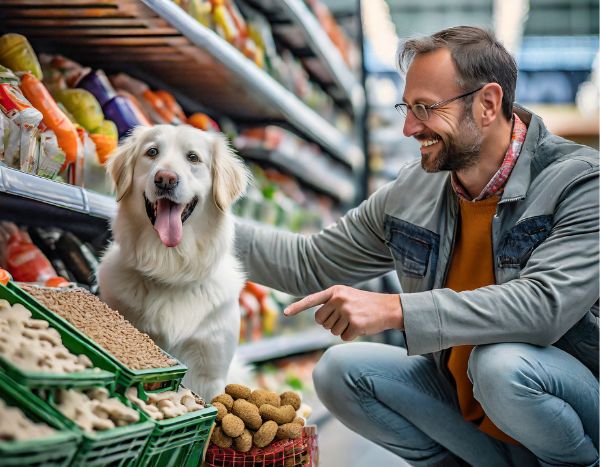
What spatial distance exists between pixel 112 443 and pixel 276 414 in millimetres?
608

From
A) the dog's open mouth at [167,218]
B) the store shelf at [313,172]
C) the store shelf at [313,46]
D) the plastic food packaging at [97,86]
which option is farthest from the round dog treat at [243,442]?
the store shelf at [313,46]

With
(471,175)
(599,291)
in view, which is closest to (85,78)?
(471,175)

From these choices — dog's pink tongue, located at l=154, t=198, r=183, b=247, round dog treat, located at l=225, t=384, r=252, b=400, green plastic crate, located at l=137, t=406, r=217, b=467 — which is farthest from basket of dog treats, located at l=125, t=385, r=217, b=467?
dog's pink tongue, located at l=154, t=198, r=183, b=247

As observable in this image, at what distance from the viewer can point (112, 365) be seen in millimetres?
1515

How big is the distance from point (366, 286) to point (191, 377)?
3781 millimetres

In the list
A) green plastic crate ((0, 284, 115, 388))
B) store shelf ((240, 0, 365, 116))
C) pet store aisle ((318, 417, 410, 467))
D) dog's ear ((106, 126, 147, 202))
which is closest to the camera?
green plastic crate ((0, 284, 115, 388))

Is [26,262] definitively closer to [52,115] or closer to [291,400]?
[52,115]

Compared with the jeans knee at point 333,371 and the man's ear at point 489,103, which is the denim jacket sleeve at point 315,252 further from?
the man's ear at point 489,103

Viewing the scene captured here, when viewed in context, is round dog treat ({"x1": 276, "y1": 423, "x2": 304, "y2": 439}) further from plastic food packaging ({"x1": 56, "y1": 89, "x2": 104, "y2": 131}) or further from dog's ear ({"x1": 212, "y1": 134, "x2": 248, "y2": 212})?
plastic food packaging ({"x1": 56, "y1": 89, "x2": 104, "y2": 131})

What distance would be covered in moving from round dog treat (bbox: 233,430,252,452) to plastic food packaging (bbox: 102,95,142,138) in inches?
52.0

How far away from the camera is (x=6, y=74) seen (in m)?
2.11

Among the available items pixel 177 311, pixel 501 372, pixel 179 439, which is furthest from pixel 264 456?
pixel 501 372

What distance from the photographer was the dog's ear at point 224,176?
7.51ft

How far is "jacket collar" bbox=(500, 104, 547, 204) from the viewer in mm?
2174
